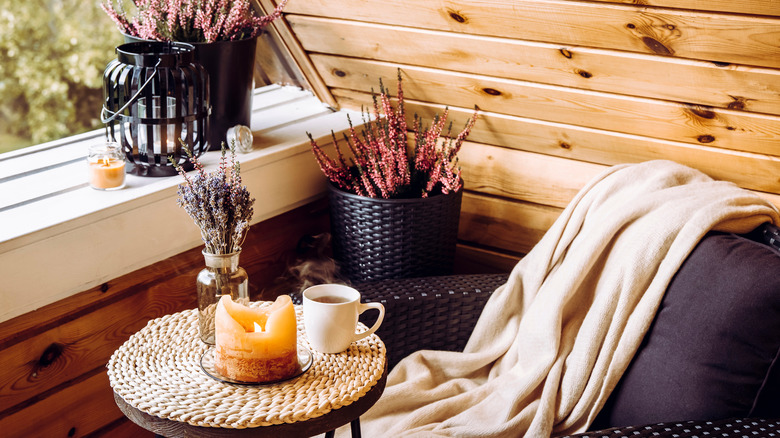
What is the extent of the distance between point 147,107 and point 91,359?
57 cm

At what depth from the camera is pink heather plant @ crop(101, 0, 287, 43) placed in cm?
175

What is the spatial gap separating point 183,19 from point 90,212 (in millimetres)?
568

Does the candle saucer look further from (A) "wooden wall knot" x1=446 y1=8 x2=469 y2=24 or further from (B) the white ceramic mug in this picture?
(A) "wooden wall knot" x1=446 y1=8 x2=469 y2=24

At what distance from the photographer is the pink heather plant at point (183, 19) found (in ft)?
5.74

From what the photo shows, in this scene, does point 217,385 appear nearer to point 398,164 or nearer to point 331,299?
point 331,299

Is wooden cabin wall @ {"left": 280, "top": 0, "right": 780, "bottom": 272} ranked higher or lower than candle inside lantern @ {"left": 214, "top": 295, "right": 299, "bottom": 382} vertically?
higher

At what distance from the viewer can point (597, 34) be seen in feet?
5.11

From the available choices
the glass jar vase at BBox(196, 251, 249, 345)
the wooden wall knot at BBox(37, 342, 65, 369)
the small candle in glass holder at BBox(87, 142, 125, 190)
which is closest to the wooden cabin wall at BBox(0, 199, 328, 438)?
the wooden wall knot at BBox(37, 342, 65, 369)

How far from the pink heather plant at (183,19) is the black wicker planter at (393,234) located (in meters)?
0.49

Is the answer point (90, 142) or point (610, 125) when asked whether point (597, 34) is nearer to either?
point (610, 125)

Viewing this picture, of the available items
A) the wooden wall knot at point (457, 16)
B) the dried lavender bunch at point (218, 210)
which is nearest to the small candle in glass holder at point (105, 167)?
the dried lavender bunch at point (218, 210)

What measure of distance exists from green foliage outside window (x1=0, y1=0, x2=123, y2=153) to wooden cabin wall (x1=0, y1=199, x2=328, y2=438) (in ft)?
9.75

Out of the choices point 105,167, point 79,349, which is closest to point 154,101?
point 105,167

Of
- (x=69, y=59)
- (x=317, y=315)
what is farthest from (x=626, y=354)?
(x=69, y=59)
